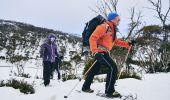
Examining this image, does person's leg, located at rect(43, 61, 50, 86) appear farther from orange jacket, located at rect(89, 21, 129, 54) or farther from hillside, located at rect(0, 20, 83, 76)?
hillside, located at rect(0, 20, 83, 76)

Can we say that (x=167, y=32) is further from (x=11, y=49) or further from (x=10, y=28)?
(x=10, y=28)

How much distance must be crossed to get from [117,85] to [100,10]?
26.3 m

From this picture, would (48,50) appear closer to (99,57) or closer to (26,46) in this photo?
(99,57)

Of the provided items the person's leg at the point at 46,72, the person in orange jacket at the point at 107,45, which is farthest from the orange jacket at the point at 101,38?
the person's leg at the point at 46,72

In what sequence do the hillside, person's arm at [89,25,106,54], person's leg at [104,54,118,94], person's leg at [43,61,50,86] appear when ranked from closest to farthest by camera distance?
person's arm at [89,25,106,54] → person's leg at [104,54,118,94] → person's leg at [43,61,50,86] → the hillside

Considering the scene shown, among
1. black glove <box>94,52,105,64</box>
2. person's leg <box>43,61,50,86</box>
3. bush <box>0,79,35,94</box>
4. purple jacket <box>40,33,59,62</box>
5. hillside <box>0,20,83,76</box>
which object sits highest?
hillside <box>0,20,83,76</box>

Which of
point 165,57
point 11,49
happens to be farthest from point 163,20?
point 11,49

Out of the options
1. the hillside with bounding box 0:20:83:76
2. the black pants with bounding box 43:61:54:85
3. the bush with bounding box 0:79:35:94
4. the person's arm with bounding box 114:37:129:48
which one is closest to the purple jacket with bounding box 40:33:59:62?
the black pants with bounding box 43:61:54:85

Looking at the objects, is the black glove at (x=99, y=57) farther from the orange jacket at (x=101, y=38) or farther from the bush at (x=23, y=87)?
the bush at (x=23, y=87)

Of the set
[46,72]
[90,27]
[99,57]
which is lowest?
[46,72]

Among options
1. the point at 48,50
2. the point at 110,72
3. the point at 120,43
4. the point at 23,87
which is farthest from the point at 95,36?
the point at 48,50

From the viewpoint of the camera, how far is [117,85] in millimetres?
8203

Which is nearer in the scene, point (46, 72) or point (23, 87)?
point (23, 87)

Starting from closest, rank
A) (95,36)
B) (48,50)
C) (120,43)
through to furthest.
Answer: (95,36), (120,43), (48,50)
